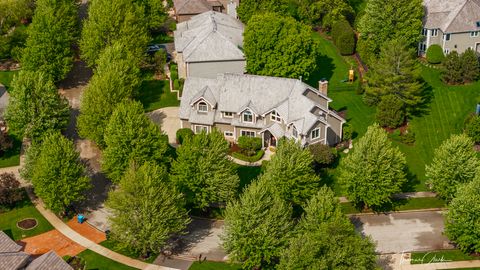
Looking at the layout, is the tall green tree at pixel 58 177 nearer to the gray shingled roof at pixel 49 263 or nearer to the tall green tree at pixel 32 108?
the gray shingled roof at pixel 49 263

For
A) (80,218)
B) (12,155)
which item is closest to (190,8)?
(12,155)

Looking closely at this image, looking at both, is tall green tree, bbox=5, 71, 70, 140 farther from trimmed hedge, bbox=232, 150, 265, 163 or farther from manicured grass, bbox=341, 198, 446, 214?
manicured grass, bbox=341, 198, 446, 214

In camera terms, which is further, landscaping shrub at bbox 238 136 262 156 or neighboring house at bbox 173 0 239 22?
neighboring house at bbox 173 0 239 22

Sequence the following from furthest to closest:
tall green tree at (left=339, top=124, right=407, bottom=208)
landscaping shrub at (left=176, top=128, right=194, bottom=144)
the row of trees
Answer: landscaping shrub at (left=176, top=128, right=194, bottom=144)
tall green tree at (left=339, top=124, right=407, bottom=208)
the row of trees

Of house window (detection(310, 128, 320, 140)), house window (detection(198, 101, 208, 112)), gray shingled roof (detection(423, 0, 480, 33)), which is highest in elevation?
gray shingled roof (detection(423, 0, 480, 33))

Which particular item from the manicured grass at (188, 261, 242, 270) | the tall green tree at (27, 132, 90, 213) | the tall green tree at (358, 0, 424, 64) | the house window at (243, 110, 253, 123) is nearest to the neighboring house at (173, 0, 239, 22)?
the tall green tree at (358, 0, 424, 64)

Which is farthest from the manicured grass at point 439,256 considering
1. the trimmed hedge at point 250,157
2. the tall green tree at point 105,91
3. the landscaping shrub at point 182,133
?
the tall green tree at point 105,91
